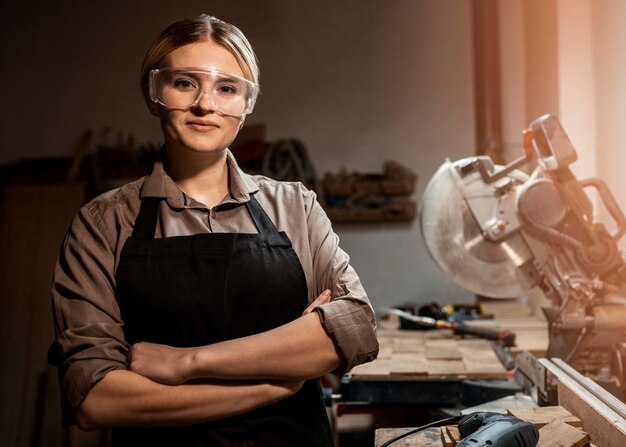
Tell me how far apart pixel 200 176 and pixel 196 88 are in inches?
7.9

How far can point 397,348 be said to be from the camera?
2.81m

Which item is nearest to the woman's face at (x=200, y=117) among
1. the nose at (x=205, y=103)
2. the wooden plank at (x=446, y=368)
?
the nose at (x=205, y=103)

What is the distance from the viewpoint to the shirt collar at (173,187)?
56.1 inches

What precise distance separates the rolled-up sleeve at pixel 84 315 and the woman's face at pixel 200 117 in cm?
25

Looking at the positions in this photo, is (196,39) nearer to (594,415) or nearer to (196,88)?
(196,88)

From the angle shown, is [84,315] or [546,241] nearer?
[84,315]

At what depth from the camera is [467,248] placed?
94.1 inches

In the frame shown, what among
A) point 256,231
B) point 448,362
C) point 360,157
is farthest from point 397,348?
point 360,157

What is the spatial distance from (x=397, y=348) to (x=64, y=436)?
2.42 metres

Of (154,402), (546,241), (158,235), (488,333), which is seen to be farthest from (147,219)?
(488,333)

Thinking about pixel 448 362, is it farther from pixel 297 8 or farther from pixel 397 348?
pixel 297 8

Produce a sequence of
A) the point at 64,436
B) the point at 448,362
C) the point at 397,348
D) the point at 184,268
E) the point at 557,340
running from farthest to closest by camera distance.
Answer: the point at 64,436, the point at 397,348, the point at 448,362, the point at 557,340, the point at 184,268

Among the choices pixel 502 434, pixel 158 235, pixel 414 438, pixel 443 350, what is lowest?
pixel 443 350

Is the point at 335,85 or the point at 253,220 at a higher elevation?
the point at 335,85
